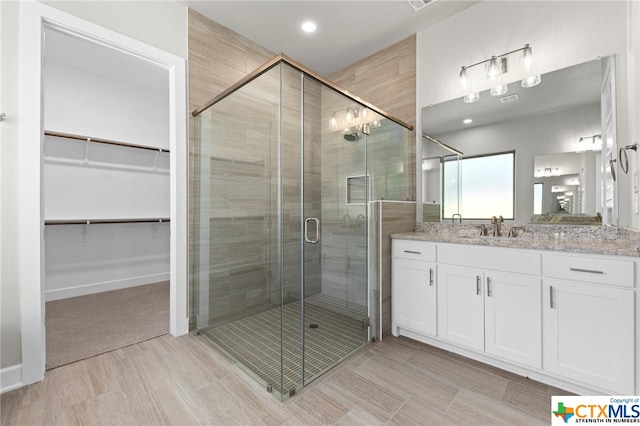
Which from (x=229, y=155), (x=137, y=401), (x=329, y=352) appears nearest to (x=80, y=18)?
(x=229, y=155)

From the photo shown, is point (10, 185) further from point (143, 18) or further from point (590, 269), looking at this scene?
point (590, 269)

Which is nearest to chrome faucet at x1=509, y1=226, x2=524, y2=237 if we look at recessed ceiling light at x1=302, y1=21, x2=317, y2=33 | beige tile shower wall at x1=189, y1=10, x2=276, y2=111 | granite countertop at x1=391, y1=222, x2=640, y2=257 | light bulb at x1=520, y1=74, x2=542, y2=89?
granite countertop at x1=391, y1=222, x2=640, y2=257

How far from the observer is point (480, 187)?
2555 mm

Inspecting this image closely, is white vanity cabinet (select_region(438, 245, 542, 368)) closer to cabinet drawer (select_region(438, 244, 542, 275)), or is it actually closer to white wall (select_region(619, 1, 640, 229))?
cabinet drawer (select_region(438, 244, 542, 275))

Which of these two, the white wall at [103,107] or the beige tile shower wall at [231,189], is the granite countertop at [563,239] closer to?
the beige tile shower wall at [231,189]

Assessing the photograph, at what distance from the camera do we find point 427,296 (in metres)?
2.18

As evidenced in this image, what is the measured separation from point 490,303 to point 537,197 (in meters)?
1.06

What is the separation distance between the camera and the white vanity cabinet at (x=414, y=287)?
7.10ft

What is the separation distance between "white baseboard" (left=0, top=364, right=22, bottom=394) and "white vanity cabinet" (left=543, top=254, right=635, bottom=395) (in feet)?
10.5

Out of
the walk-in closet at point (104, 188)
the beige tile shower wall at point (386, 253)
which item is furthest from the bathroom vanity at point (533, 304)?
the walk-in closet at point (104, 188)

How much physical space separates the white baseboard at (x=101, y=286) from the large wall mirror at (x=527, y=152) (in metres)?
3.87

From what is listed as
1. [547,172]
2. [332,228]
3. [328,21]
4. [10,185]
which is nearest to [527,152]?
[547,172]

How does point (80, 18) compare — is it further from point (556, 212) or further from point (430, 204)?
point (556, 212)

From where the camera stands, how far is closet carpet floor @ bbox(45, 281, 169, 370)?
215 centimetres
